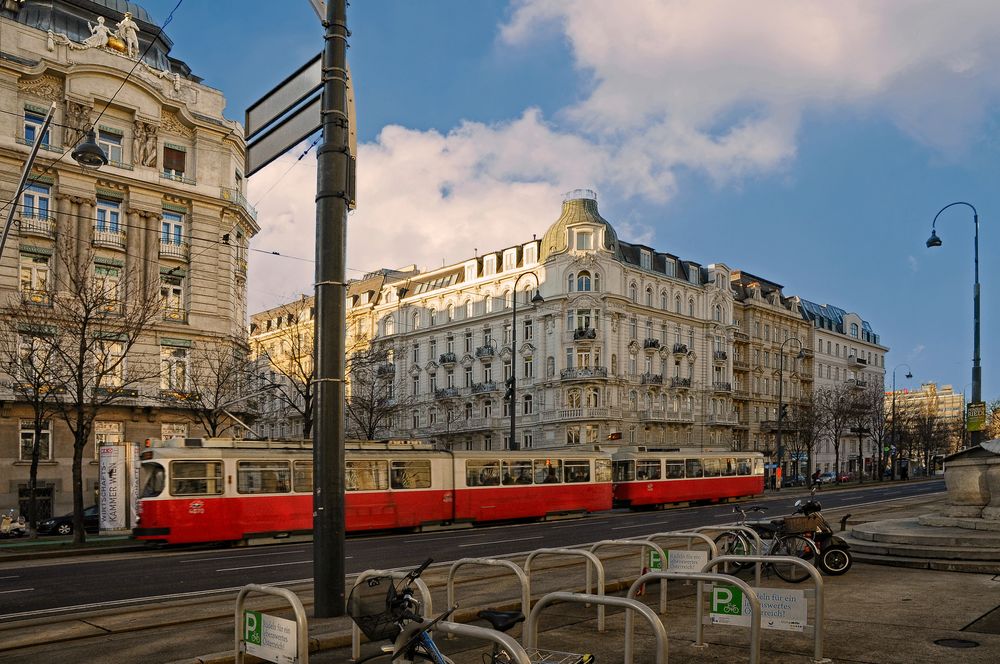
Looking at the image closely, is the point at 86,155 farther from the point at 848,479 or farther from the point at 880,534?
the point at 848,479

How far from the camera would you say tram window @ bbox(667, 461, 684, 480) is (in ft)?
129

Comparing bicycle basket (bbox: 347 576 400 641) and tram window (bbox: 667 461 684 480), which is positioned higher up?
bicycle basket (bbox: 347 576 400 641)

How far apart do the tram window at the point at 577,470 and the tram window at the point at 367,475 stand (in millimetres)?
8801

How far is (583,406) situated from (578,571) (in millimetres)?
46495

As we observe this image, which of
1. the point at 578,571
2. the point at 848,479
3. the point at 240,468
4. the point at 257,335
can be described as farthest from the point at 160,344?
the point at 848,479

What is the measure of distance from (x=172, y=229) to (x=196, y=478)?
67.3ft

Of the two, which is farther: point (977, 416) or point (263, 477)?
point (977, 416)

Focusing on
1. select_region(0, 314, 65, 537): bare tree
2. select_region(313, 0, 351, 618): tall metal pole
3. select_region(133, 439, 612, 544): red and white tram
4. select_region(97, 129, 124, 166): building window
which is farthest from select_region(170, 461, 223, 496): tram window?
select_region(97, 129, 124, 166): building window

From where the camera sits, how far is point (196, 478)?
23.4 metres

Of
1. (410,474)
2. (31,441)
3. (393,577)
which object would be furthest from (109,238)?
(393,577)

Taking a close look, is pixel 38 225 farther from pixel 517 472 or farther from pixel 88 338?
pixel 517 472

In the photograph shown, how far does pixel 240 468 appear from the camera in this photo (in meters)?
24.0

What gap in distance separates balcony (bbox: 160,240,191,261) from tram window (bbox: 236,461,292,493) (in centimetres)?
1928

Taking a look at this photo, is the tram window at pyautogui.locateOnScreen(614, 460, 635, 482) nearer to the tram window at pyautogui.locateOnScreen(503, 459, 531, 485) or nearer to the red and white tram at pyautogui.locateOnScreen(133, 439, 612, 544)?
the red and white tram at pyautogui.locateOnScreen(133, 439, 612, 544)
